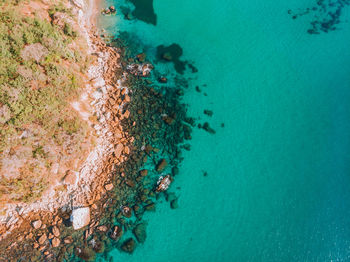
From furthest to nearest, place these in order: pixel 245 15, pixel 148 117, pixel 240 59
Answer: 1. pixel 245 15
2. pixel 240 59
3. pixel 148 117

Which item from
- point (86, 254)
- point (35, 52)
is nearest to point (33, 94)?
point (35, 52)

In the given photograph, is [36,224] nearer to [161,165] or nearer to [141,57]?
[161,165]

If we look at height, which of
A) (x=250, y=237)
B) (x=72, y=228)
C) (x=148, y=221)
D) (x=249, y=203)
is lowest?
(x=72, y=228)

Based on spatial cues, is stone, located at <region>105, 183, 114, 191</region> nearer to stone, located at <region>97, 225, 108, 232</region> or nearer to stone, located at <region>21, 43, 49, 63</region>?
stone, located at <region>97, 225, 108, 232</region>

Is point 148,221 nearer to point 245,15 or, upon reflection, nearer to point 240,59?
point 240,59

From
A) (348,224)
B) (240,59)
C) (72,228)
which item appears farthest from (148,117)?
(348,224)
